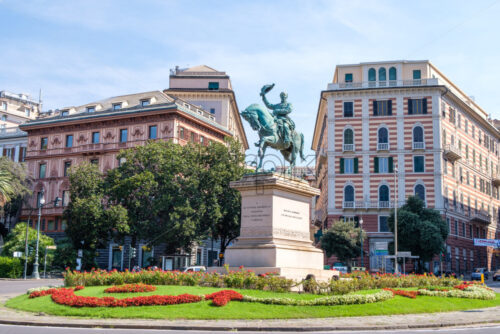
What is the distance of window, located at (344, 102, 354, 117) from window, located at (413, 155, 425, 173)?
944cm

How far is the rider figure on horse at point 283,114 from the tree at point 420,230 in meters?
34.5

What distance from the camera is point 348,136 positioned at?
232 ft

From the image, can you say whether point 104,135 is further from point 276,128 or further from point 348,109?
point 276,128

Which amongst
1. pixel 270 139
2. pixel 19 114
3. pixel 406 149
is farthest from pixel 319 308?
pixel 19 114

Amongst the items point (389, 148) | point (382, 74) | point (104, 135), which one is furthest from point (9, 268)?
point (382, 74)

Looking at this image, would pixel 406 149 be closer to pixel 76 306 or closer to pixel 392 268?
pixel 392 268

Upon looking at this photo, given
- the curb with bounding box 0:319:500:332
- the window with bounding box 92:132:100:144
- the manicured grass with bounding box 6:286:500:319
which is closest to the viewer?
the curb with bounding box 0:319:500:332

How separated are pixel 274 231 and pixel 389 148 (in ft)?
161

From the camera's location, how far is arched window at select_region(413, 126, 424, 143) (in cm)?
6950

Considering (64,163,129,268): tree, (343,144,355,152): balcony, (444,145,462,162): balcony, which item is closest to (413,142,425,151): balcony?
(444,145,462,162): balcony

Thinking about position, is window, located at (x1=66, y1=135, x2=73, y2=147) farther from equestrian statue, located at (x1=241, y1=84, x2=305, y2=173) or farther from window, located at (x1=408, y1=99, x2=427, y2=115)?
equestrian statue, located at (x1=241, y1=84, x2=305, y2=173)

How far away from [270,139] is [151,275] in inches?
304

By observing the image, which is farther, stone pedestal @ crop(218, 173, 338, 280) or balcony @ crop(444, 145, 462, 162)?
balcony @ crop(444, 145, 462, 162)

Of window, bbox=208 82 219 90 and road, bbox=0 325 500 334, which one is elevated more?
window, bbox=208 82 219 90
